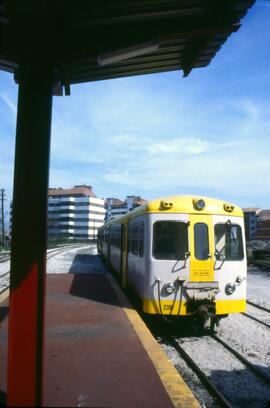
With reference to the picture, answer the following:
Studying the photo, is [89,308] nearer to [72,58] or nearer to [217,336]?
[217,336]

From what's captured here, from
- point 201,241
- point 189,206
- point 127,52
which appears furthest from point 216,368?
point 127,52

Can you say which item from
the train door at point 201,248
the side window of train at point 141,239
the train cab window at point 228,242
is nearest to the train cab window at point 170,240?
the train door at point 201,248

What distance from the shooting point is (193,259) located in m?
8.19

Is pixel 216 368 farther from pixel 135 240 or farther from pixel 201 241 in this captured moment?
pixel 135 240

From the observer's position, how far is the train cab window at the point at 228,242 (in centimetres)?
842

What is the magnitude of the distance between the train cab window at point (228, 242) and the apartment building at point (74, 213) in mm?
132909

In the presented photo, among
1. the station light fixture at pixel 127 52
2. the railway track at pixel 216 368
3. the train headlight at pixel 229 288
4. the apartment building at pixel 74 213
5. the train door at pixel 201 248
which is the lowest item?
the railway track at pixel 216 368

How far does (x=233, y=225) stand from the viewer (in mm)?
8641

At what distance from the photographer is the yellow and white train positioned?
315 inches

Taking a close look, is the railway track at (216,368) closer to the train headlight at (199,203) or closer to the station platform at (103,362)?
the station platform at (103,362)

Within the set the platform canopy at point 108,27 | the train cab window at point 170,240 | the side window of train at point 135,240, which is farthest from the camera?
the side window of train at point 135,240

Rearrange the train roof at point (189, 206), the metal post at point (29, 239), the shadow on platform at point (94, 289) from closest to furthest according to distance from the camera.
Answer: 1. the metal post at point (29, 239)
2. the train roof at point (189, 206)
3. the shadow on platform at point (94, 289)

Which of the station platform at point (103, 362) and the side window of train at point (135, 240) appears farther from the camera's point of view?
the side window of train at point (135, 240)

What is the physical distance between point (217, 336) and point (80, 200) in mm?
137452
